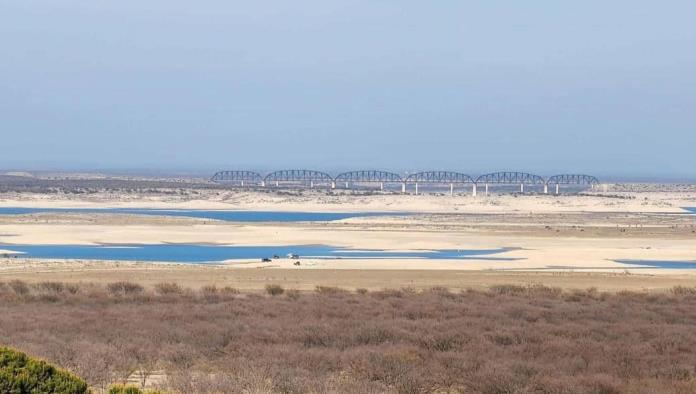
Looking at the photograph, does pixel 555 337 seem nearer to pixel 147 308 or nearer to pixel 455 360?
pixel 455 360

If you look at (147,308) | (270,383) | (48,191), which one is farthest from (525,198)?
(270,383)

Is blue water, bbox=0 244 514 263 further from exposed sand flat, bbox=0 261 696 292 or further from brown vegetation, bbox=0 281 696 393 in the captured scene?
brown vegetation, bbox=0 281 696 393

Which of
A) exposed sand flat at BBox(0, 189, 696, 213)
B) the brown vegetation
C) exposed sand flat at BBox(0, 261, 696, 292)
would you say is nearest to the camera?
the brown vegetation

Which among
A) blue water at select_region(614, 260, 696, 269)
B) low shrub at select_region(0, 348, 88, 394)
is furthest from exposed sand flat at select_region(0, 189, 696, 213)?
low shrub at select_region(0, 348, 88, 394)

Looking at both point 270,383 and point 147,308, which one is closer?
point 270,383

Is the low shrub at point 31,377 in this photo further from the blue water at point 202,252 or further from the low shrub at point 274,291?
the blue water at point 202,252
